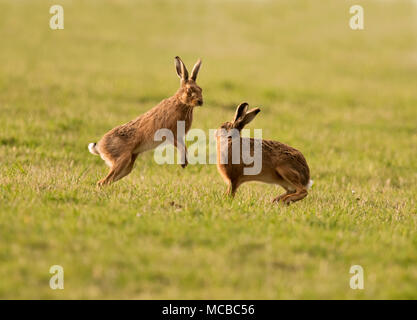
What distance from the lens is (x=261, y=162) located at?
8156 millimetres

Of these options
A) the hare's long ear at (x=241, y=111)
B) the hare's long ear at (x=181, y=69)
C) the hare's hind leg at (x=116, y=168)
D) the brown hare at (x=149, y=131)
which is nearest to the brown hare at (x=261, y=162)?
the hare's long ear at (x=241, y=111)

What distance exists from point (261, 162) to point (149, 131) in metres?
1.61

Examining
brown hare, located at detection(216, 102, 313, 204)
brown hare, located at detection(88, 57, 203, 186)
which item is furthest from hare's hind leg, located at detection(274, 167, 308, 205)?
brown hare, located at detection(88, 57, 203, 186)

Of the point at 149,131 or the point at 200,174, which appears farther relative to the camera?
the point at 200,174

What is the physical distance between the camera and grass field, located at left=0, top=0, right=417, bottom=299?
5523 mm

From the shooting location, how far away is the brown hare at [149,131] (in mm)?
8422

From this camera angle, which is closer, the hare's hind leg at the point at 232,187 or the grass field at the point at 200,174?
the grass field at the point at 200,174

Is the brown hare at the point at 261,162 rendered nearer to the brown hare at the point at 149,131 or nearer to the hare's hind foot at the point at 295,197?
the hare's hind foot at the point at 295,197

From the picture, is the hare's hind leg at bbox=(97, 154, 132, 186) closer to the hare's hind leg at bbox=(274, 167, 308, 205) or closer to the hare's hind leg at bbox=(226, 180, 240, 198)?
the hare's hind leg at bbox=(226, 180, 240, 198)

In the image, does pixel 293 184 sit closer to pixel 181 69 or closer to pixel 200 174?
pixel 181 69

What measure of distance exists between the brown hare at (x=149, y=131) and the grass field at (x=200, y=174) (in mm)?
455

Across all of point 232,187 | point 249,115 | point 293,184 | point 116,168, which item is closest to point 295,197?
point 293,184

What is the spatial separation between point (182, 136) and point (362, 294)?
398 cm

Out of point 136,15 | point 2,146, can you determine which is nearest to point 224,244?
point 2,146
